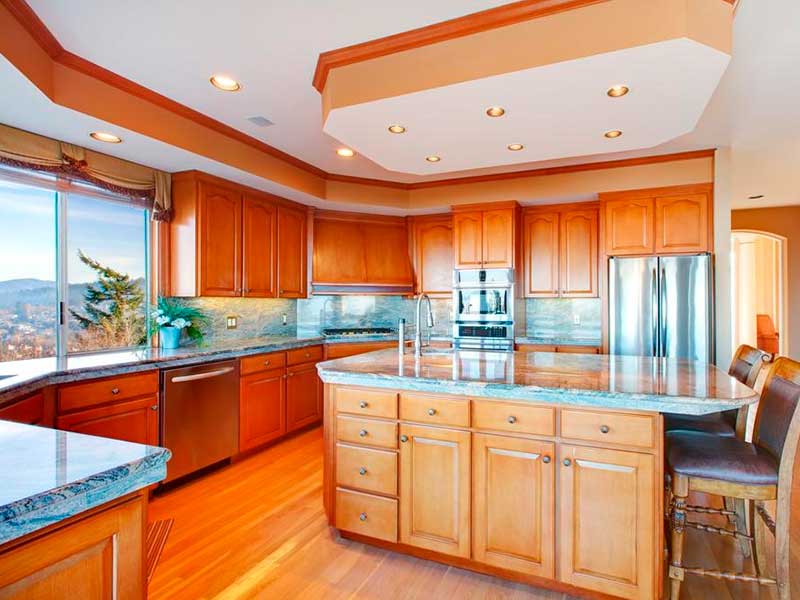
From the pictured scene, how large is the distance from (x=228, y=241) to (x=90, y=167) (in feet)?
3.58

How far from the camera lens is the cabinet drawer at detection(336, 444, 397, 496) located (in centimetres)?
227

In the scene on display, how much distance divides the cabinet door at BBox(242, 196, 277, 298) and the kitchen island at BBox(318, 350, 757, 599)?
6.45 feet

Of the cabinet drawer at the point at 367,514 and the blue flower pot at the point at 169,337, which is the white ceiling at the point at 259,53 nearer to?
the blue flower pot at the point at 169,337

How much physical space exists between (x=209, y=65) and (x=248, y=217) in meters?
1.75

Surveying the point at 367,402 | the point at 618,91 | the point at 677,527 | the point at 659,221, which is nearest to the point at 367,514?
the point at 367,402

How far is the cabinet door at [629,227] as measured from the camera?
13.8ft

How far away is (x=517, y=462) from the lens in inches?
78.7

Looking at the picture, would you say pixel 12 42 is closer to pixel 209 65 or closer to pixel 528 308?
pixel 209 65

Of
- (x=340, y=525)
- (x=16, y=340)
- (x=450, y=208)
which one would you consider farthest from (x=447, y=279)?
(x=16, y=340)

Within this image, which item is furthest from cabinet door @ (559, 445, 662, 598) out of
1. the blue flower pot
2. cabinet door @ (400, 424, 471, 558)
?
the blue flower pot

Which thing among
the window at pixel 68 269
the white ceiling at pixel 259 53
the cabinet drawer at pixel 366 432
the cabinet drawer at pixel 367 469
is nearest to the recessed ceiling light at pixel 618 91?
the white ceiling at pixel 259 53

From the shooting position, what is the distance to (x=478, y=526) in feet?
6.79

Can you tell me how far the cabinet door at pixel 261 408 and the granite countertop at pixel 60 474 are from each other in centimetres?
262

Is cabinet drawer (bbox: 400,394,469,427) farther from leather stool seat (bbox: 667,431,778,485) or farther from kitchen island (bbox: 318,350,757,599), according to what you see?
leather stool seat (bbox: 667,431,778,485)
